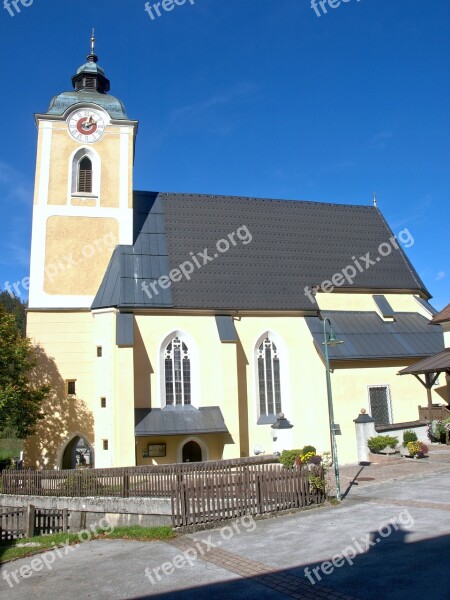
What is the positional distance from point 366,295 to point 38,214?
15.7m

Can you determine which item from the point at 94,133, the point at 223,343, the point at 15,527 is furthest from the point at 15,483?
the point at 94,133

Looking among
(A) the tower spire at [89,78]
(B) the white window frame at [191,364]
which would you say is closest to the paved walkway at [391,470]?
(B) the white window frame at [191,364]

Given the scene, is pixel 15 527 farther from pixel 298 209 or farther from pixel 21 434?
pixel 298 209

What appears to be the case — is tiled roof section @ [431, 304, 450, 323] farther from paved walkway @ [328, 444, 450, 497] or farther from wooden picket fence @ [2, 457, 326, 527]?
wooden picket fence @ [2, 457, 326, 527]

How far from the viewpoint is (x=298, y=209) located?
28172 mm

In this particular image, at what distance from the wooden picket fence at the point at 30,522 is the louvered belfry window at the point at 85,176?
1460 cm

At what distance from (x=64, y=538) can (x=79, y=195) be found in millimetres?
15482

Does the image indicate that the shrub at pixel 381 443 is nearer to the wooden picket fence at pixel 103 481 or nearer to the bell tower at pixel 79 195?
the wooden picket fence at pixel 103 481

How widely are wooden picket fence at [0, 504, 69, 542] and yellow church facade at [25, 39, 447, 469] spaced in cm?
498

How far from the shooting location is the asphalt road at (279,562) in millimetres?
7855

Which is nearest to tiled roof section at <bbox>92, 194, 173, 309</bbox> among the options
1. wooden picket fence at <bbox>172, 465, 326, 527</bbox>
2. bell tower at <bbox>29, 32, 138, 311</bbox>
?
bell tower at <bbox>29, 32, 138, 311</bbox>

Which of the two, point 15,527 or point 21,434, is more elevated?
point 21,434

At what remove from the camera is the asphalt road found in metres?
7.86

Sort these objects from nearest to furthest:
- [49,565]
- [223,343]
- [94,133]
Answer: [49,565] < [223,343] < [94,133]
